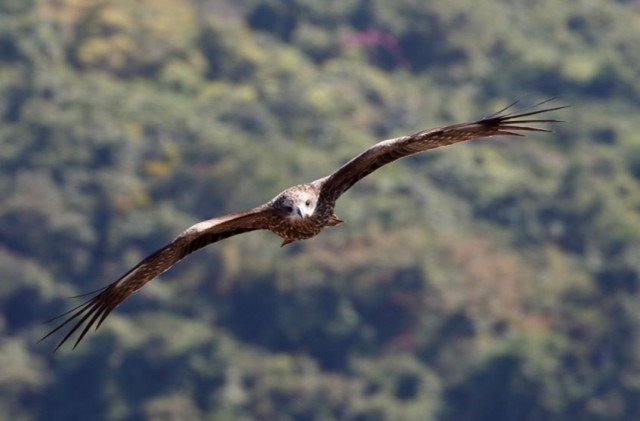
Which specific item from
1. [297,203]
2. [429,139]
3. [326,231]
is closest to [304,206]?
[297,203]

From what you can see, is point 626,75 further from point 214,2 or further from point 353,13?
point 214,2

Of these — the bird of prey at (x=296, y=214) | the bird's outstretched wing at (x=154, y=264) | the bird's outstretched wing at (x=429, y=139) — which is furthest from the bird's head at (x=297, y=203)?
the bird's outstretched wing at (x=429, y=139)

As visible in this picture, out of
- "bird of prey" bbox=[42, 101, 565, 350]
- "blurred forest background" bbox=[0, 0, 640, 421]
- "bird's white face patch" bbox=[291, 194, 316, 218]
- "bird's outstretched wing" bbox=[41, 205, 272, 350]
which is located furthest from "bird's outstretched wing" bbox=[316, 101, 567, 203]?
"blurred forest background" bbox=[0, 0, 640, 421]

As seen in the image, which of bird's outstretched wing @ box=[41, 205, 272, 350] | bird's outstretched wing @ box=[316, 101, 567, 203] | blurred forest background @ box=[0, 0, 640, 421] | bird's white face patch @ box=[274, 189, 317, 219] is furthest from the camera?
blurred forest background @ box=[0, 0, 640, 421]

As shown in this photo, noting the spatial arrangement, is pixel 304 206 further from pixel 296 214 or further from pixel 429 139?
pixel 429 139

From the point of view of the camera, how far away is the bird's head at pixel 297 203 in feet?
50.1

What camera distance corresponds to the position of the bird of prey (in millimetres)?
14750

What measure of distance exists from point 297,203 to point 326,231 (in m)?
45.3

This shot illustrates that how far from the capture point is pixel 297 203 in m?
15.3

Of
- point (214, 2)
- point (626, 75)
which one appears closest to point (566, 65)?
point (626, 75)

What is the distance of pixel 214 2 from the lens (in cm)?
8138

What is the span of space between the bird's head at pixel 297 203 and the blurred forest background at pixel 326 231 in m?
39.5

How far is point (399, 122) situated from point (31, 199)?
48.8 ft

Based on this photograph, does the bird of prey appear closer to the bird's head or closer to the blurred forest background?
the bird's head
